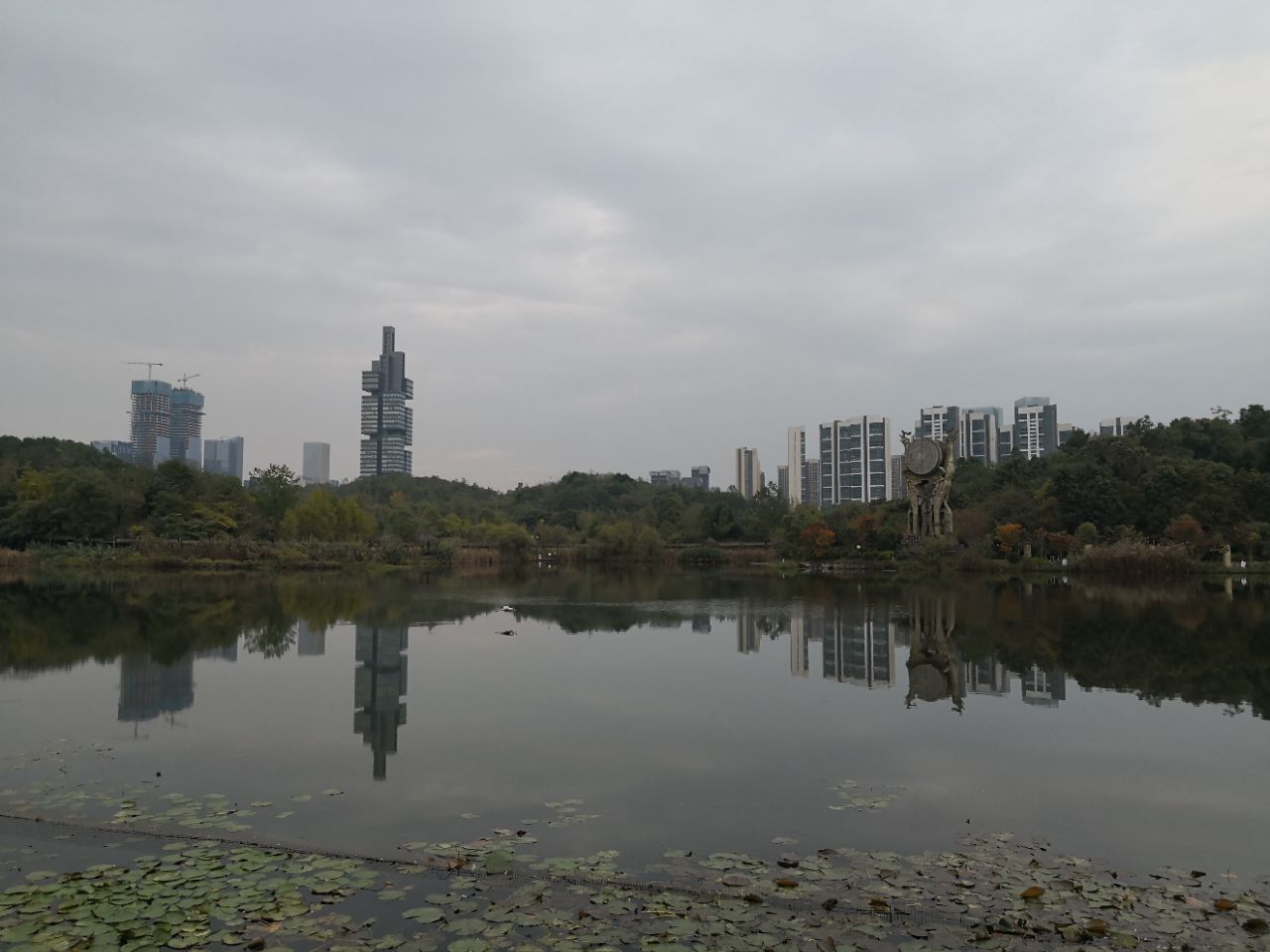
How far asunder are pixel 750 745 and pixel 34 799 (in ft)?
21.5

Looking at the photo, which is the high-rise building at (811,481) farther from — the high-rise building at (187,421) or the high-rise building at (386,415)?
the high-rise building at (187,421)

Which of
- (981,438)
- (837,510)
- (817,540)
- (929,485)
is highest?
(981,438)

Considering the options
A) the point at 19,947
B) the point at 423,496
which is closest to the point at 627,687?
the point at 19,947

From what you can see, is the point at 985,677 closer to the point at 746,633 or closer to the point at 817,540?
the point at 746,633

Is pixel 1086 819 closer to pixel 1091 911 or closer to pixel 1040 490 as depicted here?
pixel 1091 911

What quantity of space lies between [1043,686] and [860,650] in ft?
14.5

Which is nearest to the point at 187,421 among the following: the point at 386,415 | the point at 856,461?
the point at 386,415

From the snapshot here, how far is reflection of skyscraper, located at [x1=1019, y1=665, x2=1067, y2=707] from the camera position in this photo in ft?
39.2

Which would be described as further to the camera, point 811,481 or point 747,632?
point 811,481

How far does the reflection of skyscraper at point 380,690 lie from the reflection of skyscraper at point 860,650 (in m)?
6.85

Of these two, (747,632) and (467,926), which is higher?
(467,926)

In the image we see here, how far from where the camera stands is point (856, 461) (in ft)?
346

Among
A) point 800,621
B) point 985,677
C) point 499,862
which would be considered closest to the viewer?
point 499,862

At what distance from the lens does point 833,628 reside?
20.4 m
